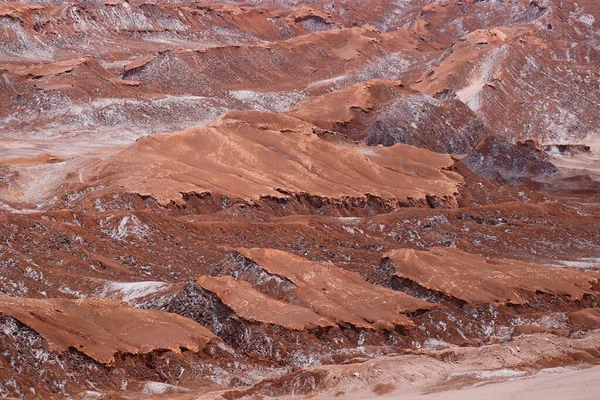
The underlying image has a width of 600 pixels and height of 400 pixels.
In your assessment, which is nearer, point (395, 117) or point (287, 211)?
point (287, 211)

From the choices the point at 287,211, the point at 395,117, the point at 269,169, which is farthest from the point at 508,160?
the point at 287,211

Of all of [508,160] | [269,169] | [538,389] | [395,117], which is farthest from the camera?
[395,117]

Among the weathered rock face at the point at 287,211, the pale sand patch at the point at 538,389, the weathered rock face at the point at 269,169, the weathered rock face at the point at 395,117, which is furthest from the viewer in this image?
the weathered rock face at the point at 395,117

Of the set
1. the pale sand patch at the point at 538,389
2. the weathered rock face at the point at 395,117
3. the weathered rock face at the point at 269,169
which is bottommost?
the weathered rock face at the point at 395,117

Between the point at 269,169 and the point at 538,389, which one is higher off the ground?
the point at 538,389

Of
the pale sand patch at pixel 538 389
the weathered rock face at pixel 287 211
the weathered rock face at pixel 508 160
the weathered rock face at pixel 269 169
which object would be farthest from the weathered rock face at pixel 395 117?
the pale sand patch at pixel 538 389

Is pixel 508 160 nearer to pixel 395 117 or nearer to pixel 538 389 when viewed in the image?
pixel 395 117

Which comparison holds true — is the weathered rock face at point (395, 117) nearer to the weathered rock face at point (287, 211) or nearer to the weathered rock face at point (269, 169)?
the weathered rock face at point (287, 211)

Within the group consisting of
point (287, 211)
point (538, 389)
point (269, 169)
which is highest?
point (538, 389)
